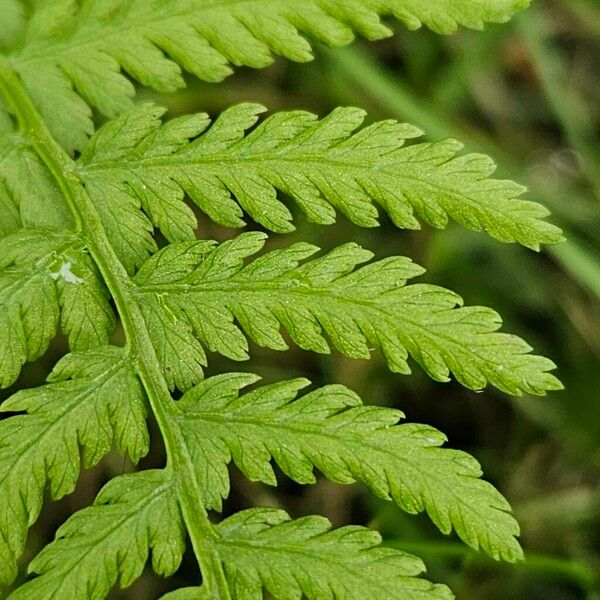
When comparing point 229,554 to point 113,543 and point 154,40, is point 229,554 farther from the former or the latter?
point 154,40

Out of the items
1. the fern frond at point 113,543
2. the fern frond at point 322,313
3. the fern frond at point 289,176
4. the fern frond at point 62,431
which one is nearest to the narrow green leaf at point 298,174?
the fern frond at point 289,176

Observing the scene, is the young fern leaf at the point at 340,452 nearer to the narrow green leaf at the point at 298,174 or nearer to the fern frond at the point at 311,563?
the fern frond at the point at 311,563

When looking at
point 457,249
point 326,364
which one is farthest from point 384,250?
point 326,364

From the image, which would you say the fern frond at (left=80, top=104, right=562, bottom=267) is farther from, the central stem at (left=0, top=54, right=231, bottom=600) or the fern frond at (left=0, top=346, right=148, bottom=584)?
the fern frond at (left=0, top=346, right=148, bottom=584)

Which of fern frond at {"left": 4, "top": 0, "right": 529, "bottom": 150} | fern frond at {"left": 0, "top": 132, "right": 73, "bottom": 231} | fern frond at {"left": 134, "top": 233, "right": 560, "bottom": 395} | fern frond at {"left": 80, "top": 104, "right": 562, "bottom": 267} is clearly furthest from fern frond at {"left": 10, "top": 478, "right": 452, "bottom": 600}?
fern frond at {"left": 4, "top": 0, "right": 529, "bottom": 150}

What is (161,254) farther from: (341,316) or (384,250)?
(384,250)
